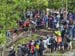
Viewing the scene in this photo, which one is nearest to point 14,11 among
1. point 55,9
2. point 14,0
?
point 14,0

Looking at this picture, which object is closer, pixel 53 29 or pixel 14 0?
pixel 14 0

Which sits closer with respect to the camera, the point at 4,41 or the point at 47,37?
the point at 4,41

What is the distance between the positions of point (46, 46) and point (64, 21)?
136 centimetres

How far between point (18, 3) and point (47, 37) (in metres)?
1.67

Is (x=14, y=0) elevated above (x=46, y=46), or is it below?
above

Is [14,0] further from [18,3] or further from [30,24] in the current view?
[30,24]

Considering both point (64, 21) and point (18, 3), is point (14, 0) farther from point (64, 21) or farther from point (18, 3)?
point (64, 21)

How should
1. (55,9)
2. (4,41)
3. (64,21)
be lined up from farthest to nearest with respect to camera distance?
(55,9) → (64,21) → (4,41)

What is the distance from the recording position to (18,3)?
14.5m

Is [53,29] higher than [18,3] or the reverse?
the reverse

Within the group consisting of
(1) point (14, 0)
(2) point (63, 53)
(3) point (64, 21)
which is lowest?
(2) point (63, 53)

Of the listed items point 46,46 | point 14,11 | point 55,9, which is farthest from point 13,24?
point 55,9

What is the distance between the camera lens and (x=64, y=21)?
1498cm

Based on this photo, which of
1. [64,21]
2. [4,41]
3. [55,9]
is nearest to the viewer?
[4,41]
